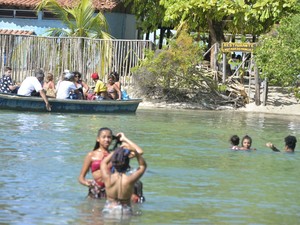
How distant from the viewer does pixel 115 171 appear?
472 inches

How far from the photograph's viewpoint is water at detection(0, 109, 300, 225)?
1325 centimetres

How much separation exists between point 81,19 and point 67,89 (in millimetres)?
8187

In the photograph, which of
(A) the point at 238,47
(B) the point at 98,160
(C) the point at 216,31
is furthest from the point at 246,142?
(C) the point at 216,31

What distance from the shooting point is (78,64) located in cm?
3316

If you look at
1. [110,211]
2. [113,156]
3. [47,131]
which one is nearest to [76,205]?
[110,211]

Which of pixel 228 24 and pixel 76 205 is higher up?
pixel 228 24

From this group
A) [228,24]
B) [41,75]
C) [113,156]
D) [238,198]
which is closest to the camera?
[113,156]

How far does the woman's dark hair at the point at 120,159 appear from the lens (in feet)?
38.3

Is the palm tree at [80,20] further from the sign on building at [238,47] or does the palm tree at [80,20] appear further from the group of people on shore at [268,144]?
the group of people on shore at [268,144]

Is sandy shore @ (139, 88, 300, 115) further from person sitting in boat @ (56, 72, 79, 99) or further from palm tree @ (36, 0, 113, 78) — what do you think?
person sitting in boat @ (56, 72, 79, 99)

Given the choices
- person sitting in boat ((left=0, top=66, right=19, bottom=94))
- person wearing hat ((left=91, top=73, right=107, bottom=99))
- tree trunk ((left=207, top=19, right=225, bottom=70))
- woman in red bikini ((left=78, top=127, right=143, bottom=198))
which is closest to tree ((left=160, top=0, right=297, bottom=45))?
tree trunk ((left=207, top=19, right=225, bottom=70))

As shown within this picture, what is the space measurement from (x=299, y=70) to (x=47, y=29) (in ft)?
41.2

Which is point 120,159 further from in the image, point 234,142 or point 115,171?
point 234,142

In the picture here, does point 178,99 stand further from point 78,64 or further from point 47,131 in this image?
point 47,131
